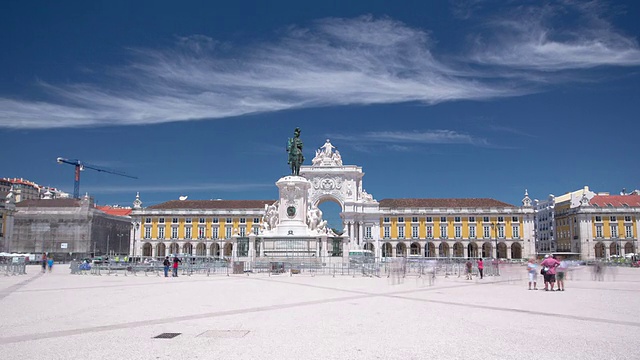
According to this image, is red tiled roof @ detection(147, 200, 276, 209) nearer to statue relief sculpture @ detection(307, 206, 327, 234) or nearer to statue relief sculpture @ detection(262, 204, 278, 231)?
statue relief sculpture @ detection(262, 204, 278, 231)

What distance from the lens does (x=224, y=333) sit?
892 centimetres

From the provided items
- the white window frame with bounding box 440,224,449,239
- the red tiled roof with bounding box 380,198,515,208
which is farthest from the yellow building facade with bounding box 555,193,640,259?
the white window frame with bounding box 440,224,449,239

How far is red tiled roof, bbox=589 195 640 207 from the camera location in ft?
278

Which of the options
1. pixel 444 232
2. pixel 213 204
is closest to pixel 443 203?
pixel 444 232

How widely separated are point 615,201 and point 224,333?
90571 millimetres

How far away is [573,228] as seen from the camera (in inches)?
3383

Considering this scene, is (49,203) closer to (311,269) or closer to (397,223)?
(397,223)

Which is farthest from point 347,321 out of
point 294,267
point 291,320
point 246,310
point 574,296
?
point 294,267

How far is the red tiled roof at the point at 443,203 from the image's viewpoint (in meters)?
90.4

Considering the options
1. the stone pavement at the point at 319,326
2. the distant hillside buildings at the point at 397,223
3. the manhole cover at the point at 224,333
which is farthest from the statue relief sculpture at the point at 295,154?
the distant hillside buildings at the point at 397,223

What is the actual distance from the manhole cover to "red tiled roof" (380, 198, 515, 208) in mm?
83681

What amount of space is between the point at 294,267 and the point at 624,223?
2798 inches

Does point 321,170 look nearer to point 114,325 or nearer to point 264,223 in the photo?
point 264,223

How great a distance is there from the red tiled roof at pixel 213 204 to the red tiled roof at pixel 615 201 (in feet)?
172
